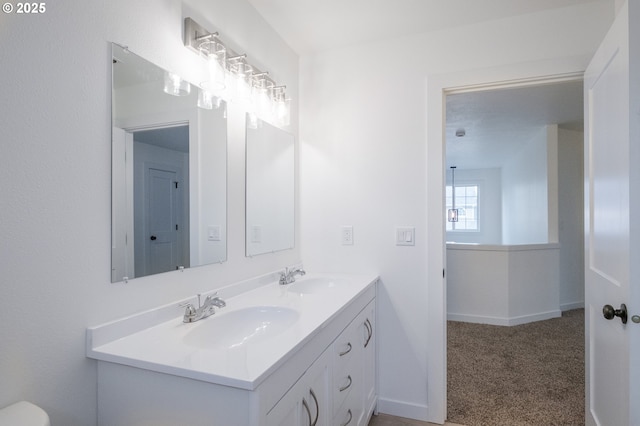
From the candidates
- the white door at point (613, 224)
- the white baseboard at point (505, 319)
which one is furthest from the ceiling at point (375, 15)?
the white baseboard at point (505, 319)

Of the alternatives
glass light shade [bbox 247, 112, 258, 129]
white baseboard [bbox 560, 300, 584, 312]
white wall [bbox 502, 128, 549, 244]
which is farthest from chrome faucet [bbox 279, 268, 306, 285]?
white baseboard [bbox 560, 300, 584, 312]

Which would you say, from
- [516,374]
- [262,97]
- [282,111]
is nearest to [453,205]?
[516,374]

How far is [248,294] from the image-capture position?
1659mm

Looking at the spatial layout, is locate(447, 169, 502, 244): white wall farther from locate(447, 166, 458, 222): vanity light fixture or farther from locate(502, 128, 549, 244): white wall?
locate(502, 128, 549, 244): white wall

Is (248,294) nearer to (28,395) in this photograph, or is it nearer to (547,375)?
(28,395)

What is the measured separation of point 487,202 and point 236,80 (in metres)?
7.30

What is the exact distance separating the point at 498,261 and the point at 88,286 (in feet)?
12.8

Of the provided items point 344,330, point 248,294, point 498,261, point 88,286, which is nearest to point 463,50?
point 344,330

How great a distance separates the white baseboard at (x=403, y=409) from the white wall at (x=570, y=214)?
3.46 metres

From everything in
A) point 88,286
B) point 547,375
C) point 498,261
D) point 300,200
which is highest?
point 300,200

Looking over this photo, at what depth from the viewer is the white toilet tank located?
0.74 metres

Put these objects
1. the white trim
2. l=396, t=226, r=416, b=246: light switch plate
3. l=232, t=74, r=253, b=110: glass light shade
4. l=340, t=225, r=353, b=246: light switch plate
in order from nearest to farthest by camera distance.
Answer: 1. l=232, t=74, r=253, b=110: glass light shade
2. l=396, t=226, r=416, b=246: light switch plate
3. l=340, t=225, r=353, b=246: light switch plate
4. the white trim

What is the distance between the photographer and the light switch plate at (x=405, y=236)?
203 cm

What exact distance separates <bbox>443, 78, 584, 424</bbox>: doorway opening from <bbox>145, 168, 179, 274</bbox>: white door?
98.6 inches
